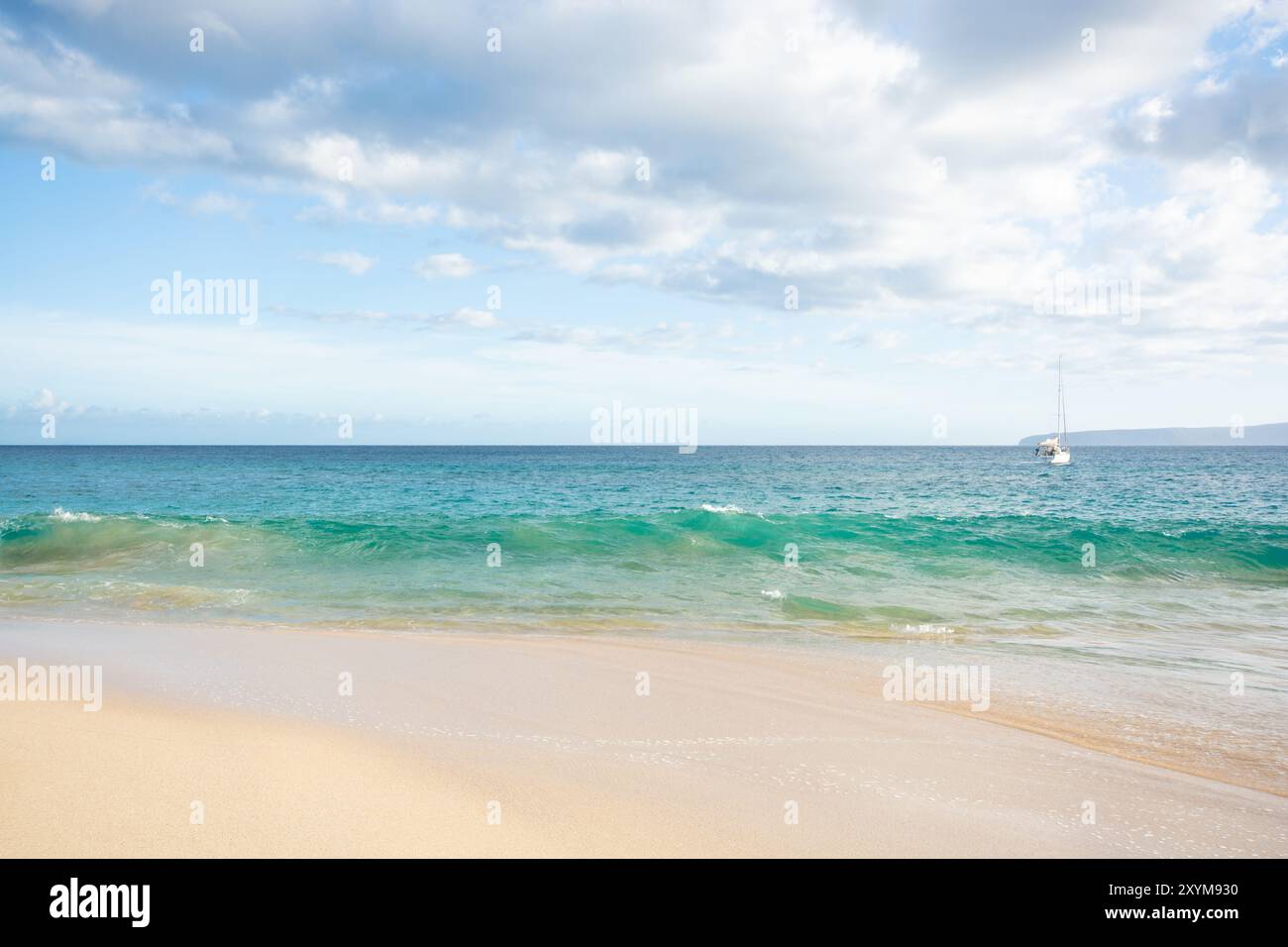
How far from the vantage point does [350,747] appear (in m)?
5.14

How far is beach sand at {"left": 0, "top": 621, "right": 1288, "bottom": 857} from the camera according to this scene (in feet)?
12.6

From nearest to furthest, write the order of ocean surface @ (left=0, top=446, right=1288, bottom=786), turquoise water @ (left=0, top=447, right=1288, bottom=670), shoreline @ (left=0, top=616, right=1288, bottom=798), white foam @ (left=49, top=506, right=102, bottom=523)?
shoreline @ (left=0, top=616, right=1288, bottom=798)
ocean surface @ (left=0, top=446, right=1288, bottom=786)
turquoise water @ (left=0, top=447, right=1288, bottom=670)
white foam @ (left=49, top=506, right=102, bottom=523)

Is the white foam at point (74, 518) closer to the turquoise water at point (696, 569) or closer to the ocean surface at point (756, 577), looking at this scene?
the turquoise water at point (696, 569)

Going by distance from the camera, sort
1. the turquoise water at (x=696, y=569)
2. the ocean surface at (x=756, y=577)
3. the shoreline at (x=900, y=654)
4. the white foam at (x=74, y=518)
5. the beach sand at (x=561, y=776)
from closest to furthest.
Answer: the beach sand at (x=561, y=776)
the shoreline at (x=900, y=654)
the ocean surface at (x=756, y=577)
the turquoise water at (x=696, y=569)
the white foam at (x=74, y=518)

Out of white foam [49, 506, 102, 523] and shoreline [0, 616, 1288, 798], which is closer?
shoreline [0, 616, 1288, 798]

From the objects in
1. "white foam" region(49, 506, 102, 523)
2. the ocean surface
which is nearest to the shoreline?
the ocean surface

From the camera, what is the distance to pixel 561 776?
4.77m

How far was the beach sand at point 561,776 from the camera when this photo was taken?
3855 millimetres

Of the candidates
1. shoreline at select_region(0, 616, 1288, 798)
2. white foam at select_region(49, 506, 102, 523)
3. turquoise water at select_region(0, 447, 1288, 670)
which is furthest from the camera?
white foam at select_region(49, 506, 102, 523)

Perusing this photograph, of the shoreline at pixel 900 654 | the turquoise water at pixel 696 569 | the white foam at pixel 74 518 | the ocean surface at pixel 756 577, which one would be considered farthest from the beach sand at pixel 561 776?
the white foam at pixel 74 518

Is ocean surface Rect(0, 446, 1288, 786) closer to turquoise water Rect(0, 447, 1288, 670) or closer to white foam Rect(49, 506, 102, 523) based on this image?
turquoise water Rect(0, 447, 1288, 670)

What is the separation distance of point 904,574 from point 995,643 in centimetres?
719

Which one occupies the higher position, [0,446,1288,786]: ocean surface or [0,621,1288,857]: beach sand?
[0,621,1288,857]: beach sand
